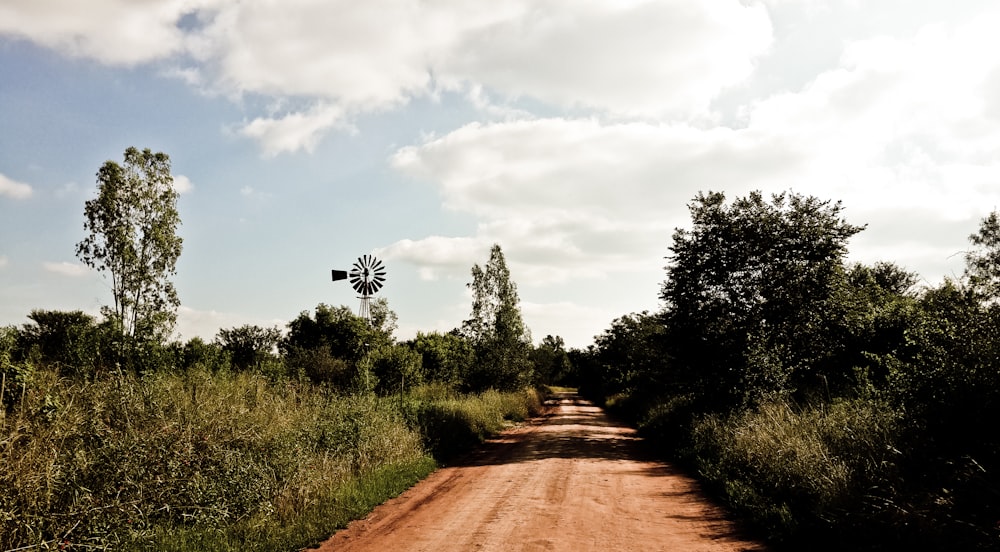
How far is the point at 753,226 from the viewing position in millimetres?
19781

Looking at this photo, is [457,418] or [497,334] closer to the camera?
[457,418]

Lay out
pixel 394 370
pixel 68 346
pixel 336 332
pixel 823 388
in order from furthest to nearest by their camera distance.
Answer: pixel 336 332
pixel 394 370
pixel 823 388
pixel 68 346

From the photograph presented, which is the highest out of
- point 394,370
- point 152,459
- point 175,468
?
point 394,370

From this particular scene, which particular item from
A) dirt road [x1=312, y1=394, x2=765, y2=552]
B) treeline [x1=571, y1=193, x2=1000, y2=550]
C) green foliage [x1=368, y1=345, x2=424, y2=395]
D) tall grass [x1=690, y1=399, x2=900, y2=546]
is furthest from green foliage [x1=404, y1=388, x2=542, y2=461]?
tall grass [x1=690, y1=399, x2=900, y2=546]

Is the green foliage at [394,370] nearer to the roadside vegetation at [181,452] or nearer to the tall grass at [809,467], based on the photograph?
the roadside vegetation at [181,452]

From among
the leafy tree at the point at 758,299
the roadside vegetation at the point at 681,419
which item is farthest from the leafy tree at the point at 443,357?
the leafy tree at the point at 758,299

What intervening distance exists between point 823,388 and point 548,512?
500 inches

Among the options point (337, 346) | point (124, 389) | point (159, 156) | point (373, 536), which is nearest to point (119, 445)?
point (124, 389)

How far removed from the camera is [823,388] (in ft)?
58.7

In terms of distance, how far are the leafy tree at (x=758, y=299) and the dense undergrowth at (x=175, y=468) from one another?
11609 millimetres

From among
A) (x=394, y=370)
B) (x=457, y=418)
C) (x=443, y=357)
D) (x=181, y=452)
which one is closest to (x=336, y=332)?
(x=443, y=357)

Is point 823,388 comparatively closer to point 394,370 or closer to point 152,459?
point 152,459

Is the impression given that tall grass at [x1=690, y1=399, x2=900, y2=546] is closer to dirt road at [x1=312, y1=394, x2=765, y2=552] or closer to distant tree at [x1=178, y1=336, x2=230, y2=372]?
dirt road at [x1=312, y1=394, x2=765, y2=552]

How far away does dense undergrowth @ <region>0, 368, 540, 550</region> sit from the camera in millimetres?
6977
